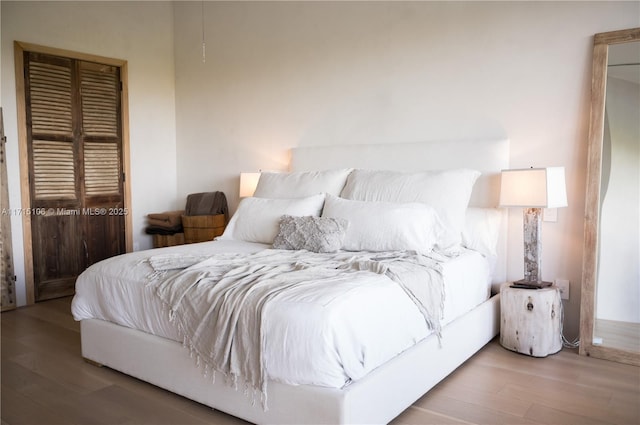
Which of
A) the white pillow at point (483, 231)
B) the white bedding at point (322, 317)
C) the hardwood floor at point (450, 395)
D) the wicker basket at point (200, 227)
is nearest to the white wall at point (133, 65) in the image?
the wicker basket at point (200, 227)

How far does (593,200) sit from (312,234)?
5.52ft

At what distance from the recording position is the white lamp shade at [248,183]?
4441 millimetres

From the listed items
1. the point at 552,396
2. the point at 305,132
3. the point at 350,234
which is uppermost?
the point at 305,132

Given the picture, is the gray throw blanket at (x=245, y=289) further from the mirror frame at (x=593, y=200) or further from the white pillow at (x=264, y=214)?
the mirror frame at (x=593, y=200)

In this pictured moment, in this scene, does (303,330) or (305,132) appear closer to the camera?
(303,330)

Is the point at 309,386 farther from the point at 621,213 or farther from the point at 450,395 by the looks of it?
the point at 621,213

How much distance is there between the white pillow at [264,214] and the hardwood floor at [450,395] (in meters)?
1.23

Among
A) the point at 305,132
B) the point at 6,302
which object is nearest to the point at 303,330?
the point at 305,132

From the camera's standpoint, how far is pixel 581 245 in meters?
3.14

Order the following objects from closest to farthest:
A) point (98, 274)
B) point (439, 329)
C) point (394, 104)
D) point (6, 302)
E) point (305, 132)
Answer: point (439, 329) < point (98, 274) < point (394, 104) < point (6, 302) < point (305, 132)

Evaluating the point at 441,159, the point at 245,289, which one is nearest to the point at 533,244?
the point at 441,159

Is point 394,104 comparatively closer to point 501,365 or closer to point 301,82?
point 301,82

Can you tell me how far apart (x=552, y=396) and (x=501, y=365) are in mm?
406

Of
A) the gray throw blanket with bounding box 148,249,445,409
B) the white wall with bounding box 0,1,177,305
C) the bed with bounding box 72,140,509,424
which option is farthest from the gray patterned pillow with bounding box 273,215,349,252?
the white wall with bounding box 0,1,177,305
